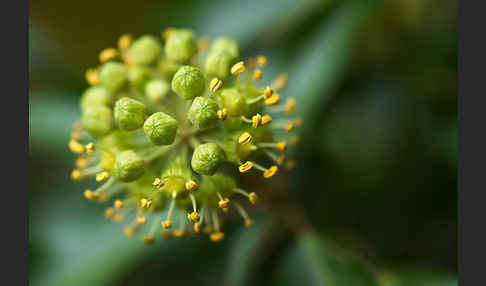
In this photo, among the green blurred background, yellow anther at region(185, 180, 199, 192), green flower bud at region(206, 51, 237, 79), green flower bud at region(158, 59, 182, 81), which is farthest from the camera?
the green blurred background

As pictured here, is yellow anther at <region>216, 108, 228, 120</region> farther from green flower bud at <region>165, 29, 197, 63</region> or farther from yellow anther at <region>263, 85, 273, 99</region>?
green flower bud at <region>165, 29, 197, 63</region>

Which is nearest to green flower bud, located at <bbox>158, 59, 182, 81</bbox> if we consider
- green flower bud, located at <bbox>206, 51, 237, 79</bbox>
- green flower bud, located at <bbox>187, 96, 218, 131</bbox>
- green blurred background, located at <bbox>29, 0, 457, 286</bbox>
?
green flower bud, located at <bbox>206, 51, 237, 79</bbox>

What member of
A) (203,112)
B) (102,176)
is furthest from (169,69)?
(102,176)

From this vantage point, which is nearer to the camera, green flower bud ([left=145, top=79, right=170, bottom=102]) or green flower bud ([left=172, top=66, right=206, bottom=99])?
green flower bud ([left=172, top=66, right=206, bottom=99])

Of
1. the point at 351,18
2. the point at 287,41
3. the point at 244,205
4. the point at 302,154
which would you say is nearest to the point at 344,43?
the point at 351,18

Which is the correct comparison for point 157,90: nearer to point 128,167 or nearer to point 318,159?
point 128,167

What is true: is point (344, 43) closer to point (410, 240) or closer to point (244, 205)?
point (244, 205)

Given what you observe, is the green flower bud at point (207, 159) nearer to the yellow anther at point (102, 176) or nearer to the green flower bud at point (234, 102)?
the green flower bud at point (234, 102)
